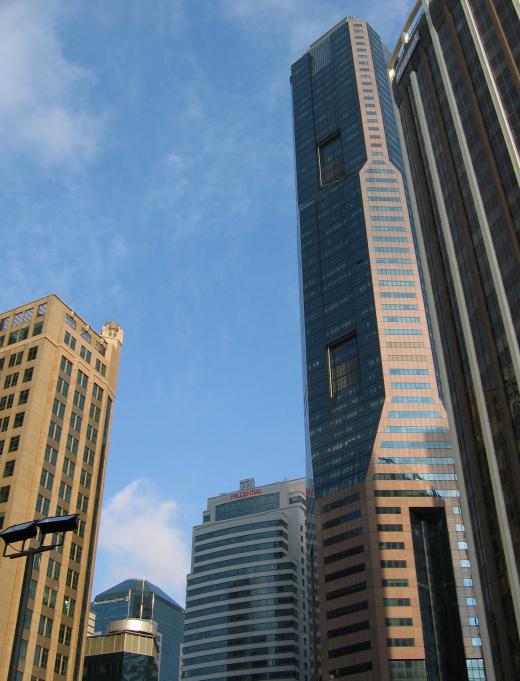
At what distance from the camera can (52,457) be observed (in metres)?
96.8

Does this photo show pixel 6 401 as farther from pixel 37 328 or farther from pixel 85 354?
pixel 85 354

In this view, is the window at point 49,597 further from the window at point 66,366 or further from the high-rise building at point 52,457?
the window at point 66,366

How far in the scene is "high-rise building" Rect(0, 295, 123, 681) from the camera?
86.9m

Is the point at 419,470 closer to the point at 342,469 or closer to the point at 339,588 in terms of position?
the point at 342,469

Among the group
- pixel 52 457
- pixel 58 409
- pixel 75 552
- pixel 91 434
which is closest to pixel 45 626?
pixel 75 552

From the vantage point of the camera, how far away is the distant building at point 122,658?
130375 millimetres

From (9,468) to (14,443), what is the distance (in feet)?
11.4

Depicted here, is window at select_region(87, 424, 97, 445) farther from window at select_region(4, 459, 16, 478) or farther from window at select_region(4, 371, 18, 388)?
window at select_region(4, 459, 16, 478)

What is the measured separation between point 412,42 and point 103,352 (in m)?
75.6

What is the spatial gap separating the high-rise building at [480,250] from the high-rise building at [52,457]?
167 feet

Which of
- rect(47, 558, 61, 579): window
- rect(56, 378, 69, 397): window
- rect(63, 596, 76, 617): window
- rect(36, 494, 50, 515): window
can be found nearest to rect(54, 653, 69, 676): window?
rect(63, 596, 76, 617): window

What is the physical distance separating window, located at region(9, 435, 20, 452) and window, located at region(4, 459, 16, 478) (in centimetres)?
164

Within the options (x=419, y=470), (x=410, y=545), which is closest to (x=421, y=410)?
(x=419, y=470)

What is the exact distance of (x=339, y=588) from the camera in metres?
179
